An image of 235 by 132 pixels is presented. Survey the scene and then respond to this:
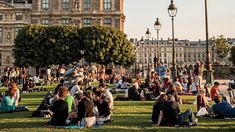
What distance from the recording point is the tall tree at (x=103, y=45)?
2613 inches

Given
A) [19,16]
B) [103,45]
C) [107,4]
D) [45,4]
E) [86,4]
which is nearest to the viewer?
[103,45]

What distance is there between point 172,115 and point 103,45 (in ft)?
176

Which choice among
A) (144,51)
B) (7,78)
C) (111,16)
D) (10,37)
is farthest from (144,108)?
(144,51)

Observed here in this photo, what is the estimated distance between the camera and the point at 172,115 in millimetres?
13805

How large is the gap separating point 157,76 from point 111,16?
46.9 meters

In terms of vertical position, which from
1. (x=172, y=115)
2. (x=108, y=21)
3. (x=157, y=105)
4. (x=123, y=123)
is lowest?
(x=123, y=123)

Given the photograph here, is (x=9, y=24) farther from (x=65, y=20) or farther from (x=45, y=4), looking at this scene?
(x=65, y=20)

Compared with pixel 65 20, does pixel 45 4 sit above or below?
above

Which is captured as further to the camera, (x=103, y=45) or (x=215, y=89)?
(x=103, y=45)

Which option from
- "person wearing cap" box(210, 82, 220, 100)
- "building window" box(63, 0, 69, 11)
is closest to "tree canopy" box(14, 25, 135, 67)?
"building window" box(63, 0, 69, 11)

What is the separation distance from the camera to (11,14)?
85125 millimetres

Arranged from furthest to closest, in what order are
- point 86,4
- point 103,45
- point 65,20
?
point 86,4 < point 65,20 < point 103,45

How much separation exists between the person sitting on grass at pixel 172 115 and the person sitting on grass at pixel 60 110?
10.9 feet

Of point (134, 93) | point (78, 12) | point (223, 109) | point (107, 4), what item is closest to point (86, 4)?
point (78, 12)
